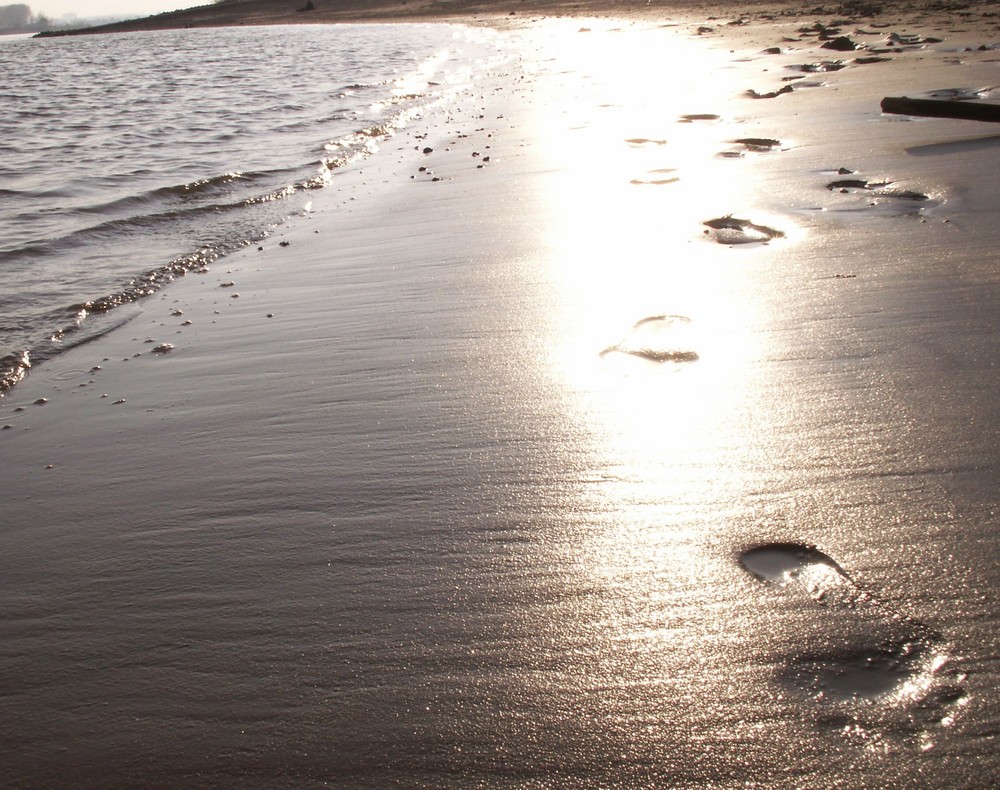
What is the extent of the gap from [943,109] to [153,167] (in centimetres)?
653

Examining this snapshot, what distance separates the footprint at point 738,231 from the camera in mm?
3709

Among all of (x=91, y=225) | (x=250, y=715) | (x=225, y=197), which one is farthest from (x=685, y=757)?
(x=225, y=197)

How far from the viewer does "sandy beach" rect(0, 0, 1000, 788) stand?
1361 mm

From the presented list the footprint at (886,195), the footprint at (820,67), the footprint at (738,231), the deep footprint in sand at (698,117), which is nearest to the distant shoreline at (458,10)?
the footprint at (820,67)

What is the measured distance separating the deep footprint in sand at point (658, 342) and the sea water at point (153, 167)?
238 cm

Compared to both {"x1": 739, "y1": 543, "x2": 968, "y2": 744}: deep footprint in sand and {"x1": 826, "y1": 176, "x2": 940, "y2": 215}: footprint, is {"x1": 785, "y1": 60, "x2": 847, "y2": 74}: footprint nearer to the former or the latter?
{"x1": 826, "y1": 176, "x2": 940, "y2": 215}: footprint

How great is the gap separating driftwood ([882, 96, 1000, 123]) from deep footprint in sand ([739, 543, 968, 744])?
424 cm

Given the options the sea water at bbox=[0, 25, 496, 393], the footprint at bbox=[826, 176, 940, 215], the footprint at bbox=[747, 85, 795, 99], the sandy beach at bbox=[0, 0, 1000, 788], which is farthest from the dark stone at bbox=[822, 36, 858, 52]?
the footprint at bbox=[826, 176, 940, 215]

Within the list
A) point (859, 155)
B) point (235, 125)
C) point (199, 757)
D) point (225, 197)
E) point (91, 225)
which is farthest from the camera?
point (235, 125)

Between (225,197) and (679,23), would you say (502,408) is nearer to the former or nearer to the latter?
(225,197)

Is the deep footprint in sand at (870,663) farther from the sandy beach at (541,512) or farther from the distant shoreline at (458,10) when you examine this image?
the distant shoreline at (458,10)

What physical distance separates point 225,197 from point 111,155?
114 inches

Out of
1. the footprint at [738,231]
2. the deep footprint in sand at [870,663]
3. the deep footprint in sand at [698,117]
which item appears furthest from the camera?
the deep footprint in sand at [698,117]

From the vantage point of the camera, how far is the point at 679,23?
1886cm
